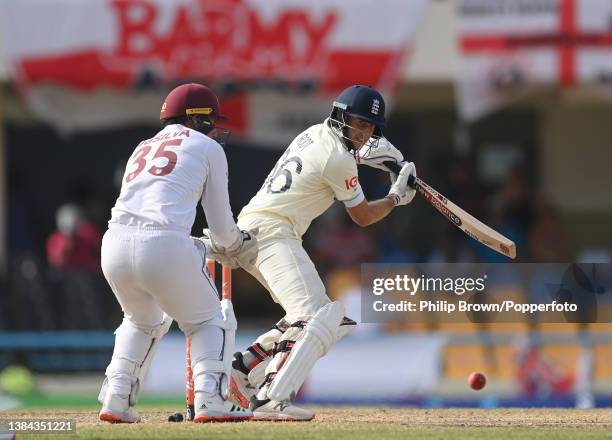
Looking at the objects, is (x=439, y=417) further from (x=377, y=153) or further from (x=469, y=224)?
(x=377, y=153)

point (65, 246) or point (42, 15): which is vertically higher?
point (42, 15)

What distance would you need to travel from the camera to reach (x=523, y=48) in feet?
49.9

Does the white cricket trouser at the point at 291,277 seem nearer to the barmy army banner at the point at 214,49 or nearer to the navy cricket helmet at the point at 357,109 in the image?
the navy cricket helmet at the point at 357,109

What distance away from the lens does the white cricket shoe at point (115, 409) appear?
759 cm

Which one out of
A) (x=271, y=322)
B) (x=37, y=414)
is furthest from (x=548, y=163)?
(x=37, y=414)

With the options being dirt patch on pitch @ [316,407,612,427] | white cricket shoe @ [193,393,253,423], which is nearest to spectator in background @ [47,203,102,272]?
dirt patch on pitch @ [316,407,612,427]

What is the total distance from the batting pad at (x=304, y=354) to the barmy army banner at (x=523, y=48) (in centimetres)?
774

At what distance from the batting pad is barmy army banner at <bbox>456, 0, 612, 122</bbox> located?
7.74 metres

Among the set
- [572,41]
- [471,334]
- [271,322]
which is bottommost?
[271,322]

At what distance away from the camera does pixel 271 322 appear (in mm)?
16000

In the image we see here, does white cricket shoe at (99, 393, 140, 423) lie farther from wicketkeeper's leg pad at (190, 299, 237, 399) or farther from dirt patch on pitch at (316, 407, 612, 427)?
dirt patch on pitch at (316, 407, 612, 427)

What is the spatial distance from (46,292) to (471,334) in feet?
14.3

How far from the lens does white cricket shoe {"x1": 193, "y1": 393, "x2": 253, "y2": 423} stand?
7.45 m

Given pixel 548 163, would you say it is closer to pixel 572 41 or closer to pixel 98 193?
pixel 572 41
